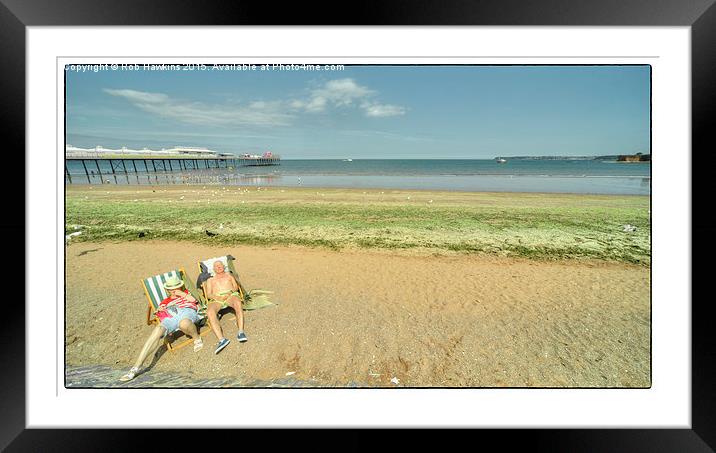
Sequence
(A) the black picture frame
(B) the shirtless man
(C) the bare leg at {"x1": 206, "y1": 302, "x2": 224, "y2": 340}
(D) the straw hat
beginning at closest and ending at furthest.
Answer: (A) the black picture frame → (C) the bare leg at {"x1": 206, "y1": 302, "x2": 224, "y2": 340} → (B) the shirtless man → (D) the straw hat

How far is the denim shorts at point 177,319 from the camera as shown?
342 centimetres

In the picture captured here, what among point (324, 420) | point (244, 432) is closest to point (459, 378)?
point (324, 420)

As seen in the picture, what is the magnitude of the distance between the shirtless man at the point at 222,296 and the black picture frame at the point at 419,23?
1500 millimetres

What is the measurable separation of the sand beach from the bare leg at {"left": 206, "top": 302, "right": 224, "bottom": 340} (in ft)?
0.54

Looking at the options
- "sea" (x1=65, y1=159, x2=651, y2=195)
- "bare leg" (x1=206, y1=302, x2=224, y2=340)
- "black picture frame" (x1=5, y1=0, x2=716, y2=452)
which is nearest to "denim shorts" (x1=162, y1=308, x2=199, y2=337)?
"bare leg" (x1=206, y1=302, x2=224, y2=340)

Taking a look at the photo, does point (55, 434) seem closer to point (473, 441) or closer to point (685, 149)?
point (473, 441)

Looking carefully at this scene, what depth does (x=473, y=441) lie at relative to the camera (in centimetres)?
214

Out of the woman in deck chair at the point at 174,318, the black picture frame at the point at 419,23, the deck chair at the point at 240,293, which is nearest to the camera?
the black picture frame at the point at 419,23

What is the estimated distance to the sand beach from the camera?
324 cm

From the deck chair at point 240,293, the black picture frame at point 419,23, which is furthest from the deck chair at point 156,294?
the black picture frame at point 419,23

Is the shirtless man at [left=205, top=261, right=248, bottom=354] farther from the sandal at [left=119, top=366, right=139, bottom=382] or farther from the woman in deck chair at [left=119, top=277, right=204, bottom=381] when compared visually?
the sandal at [left=119, top=366, right=139, bottom=382]

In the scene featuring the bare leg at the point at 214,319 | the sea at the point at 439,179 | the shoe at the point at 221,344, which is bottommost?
the shoe at the point at 221,344

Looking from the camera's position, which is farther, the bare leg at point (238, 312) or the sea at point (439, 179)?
the sea at point (439, 179)

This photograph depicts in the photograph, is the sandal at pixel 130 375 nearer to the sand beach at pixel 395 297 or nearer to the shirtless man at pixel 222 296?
the sand beach at pixel 395 297
